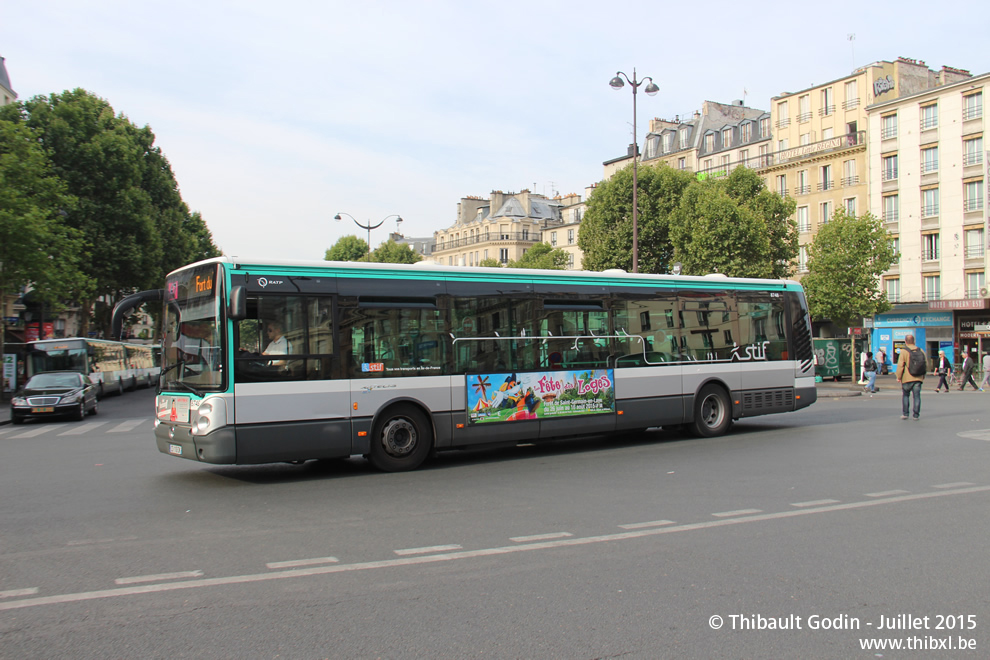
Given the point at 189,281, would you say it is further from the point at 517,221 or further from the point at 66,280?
the point at 517,221

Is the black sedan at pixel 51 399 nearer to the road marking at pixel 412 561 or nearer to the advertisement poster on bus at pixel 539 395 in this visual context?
the advertisement poster on bus at pixel 539 395

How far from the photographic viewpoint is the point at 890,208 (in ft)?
172

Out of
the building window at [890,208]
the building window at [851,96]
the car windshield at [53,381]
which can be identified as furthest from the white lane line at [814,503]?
the building window at [851,96]

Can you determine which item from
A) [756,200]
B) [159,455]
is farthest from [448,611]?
[756,200]

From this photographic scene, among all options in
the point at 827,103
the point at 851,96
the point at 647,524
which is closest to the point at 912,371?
the point at 647,524

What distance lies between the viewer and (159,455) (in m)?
14.0

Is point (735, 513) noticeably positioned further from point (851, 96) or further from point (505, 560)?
point (851, 96)

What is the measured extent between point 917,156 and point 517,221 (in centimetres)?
6266

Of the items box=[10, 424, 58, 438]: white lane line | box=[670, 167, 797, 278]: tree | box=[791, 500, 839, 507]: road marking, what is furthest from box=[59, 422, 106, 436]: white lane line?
box=[670, 167, 797, 278]: tree

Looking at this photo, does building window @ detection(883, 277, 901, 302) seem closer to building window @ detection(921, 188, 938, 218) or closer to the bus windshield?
building window @ detection(921, 188, 938, 218)

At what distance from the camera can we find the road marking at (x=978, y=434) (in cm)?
1395

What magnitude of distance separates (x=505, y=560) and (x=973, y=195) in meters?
50.5

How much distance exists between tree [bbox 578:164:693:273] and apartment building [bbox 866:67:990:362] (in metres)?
13.0

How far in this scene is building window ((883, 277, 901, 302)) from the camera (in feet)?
169
